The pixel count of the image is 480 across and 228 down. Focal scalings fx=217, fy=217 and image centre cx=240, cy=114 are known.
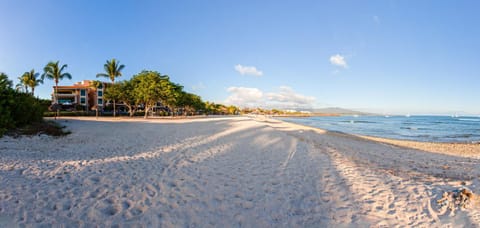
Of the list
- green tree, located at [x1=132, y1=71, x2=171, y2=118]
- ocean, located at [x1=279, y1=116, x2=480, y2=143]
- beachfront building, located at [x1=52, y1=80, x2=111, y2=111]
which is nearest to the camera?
ocean, located at [x1=279, y1=116, x2=480, y2=143]

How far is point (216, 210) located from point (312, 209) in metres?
1.77

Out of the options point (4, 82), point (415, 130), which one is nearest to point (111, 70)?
point (4, 82)

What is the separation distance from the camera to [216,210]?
385cm

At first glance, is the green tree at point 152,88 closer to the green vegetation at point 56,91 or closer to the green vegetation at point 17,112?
the green vegetation at point 56,91

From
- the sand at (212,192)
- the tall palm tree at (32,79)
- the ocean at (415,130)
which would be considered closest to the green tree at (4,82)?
the sand at (212,192)

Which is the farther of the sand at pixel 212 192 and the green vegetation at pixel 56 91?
the green vegetation at pixel 56 91

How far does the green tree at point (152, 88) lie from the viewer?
1394 inches

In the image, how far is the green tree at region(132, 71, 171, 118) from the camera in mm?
35406

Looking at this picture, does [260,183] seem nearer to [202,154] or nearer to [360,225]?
[360,225]

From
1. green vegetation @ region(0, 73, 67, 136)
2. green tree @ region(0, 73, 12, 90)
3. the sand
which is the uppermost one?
green tree @ region(0, 73, 12, 90)

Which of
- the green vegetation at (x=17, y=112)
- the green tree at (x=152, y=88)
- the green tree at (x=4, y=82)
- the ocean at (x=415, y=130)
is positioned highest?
the green tree at (x=152, y=88)

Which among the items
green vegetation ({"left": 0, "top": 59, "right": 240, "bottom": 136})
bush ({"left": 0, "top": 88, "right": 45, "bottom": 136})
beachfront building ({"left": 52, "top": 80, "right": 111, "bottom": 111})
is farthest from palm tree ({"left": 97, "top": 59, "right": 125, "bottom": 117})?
bush ({"left": 0, "top": 88, "right": 45, "bottom": 136})

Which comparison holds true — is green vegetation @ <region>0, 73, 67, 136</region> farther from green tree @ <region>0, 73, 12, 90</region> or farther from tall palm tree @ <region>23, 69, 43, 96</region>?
tall palm tree @ <region>23, 69, 43, 96</region>

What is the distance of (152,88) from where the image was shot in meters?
35.5
